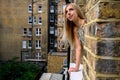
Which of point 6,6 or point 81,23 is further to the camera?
point 6,6

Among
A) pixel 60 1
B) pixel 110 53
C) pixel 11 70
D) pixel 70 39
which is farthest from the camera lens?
pixel 60 1

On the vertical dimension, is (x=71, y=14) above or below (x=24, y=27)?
above

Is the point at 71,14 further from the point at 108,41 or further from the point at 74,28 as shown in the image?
the point at 108,41

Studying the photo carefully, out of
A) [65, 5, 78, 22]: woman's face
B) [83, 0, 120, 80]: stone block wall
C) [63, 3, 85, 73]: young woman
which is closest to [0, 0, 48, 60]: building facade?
[63, 3, 85, 73]: young woman

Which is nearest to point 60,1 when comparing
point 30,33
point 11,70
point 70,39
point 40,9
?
point 40,9

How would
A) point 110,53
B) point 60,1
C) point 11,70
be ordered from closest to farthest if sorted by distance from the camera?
point 110,53
point 11,70
point 60,1

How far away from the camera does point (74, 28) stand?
2.25 meters

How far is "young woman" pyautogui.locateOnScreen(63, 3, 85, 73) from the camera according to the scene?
206 cm

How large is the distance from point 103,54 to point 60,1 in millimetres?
34785

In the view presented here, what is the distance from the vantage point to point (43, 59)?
35.8 m

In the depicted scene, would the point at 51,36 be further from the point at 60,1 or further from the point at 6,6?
the point at 6,6

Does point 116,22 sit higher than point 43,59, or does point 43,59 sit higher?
point 116,22

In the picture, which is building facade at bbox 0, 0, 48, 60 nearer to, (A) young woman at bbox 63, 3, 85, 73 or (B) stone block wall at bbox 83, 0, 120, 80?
(A) young woman at bbox 63, 3, 85, 73

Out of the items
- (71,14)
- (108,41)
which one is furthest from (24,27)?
(108,41)
